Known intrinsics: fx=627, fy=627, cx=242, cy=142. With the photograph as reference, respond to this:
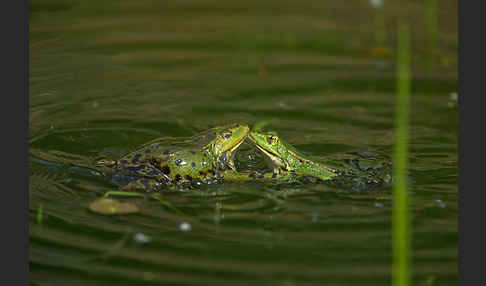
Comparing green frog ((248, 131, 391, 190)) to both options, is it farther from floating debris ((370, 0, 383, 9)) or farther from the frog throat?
floating debris ((370, 0, 383, 9))

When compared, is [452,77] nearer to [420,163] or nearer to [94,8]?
[420,163]

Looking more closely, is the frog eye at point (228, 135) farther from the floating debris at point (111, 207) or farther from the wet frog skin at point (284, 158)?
the floating debris at point (111, 207)

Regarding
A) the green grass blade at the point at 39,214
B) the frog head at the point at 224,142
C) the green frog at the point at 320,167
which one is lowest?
the green grass blade at the point at 39,214

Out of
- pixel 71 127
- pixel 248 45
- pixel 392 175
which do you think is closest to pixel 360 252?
pixel 392 175

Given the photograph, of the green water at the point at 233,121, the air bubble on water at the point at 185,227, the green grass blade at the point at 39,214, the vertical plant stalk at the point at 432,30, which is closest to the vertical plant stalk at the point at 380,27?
the green water at the point at 233,121

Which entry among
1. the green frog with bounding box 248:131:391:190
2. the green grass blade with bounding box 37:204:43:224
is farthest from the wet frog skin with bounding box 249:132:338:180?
the green grass blade with bounding box 37:204:43:224
